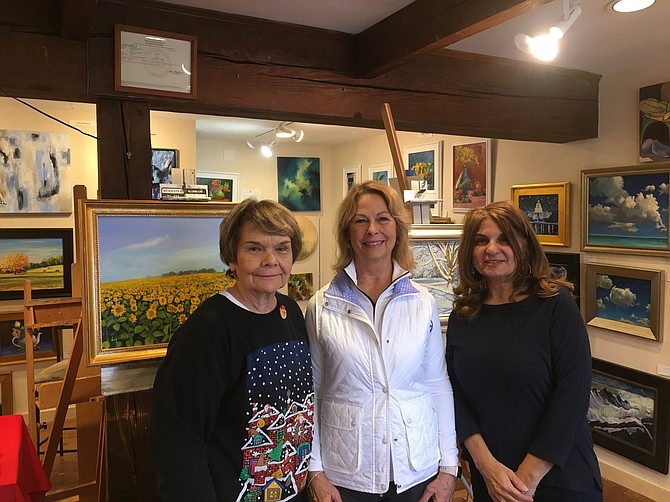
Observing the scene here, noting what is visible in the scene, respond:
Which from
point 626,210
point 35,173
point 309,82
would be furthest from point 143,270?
point 35,173

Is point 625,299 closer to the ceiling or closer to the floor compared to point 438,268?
closer to the floor

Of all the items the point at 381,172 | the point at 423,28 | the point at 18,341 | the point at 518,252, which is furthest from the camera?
the point at 381,172

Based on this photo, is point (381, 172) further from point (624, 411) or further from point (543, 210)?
point (624, 411)

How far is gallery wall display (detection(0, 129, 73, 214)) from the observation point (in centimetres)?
387

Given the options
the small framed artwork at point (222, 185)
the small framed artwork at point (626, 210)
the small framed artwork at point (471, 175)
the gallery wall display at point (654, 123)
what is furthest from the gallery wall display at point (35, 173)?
the gallery wall display at point (654, 123)

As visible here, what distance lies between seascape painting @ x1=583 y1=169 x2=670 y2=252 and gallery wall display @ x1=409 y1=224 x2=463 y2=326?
1.26 m

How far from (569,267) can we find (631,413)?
0.89 metres

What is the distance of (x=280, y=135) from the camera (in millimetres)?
4648

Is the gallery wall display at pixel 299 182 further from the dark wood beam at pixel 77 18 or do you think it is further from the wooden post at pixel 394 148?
the dark wood beam at pixel 77 18

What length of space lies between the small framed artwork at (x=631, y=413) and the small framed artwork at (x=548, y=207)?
793mm

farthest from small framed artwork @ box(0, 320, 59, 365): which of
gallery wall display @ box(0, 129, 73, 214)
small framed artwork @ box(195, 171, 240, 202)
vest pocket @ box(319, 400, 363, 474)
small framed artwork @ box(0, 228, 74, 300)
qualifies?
vest pocket @ box(319, 400, 363, 474)

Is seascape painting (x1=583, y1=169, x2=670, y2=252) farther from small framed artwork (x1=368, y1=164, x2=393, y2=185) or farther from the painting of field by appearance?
the painting of field

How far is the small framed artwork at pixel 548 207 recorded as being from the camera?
3.38 m

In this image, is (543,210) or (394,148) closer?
(394,148)
